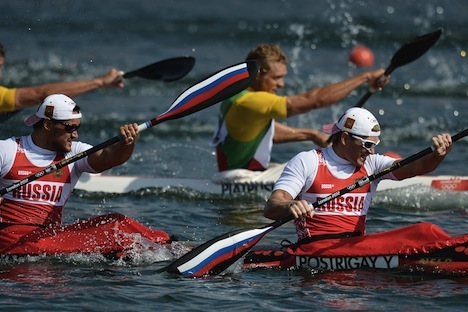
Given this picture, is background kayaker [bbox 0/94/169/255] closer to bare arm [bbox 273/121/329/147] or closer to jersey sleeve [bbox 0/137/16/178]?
jersey sleeve [bbox 0/137/16/178]

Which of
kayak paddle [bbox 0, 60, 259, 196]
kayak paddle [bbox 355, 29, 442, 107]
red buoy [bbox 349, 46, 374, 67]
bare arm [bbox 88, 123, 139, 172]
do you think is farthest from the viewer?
red buoy [bbox 349, 46, 374, 67]

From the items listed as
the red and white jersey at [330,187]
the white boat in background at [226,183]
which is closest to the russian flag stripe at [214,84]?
the red and white jersey at [330,187]

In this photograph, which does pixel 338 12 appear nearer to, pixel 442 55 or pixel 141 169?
pixel 442 55

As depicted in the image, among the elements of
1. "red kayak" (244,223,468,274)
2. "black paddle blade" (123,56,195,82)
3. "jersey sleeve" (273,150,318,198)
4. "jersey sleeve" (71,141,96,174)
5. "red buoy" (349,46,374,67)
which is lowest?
"red kayak" (244,223,468,274)

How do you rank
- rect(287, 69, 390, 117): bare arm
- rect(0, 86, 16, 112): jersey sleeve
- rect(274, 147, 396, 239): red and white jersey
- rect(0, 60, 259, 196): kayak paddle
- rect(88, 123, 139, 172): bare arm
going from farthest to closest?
rect(287, 69, 390, 117): bare arm → rect(0, 86, 16, 112): jersey sleeve → rect(0, 60, 259, 196): kayak paddle → rect(88, 123, 139, 172): bare arm → rect(274, 147, 396, 239): red and white jersey

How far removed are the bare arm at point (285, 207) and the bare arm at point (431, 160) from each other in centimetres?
101

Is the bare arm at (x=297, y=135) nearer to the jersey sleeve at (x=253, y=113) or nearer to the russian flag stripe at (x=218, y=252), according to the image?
the jersey sleeve at (x=253, y=113)

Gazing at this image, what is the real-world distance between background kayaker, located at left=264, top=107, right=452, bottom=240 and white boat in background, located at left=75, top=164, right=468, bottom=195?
11.6 feet

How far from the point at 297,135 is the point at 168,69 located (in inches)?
73.8

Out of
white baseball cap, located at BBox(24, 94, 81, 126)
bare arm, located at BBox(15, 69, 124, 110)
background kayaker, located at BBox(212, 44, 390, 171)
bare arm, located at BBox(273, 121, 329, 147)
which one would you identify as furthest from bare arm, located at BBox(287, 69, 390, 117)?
white baseball cap, located at BBox(24, 94, 81, 126)

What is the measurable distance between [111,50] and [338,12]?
684 cm

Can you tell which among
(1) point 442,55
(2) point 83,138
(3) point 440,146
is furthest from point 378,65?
(3) point 440,146

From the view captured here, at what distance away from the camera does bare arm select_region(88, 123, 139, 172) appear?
27.5ft

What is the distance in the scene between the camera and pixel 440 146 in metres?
8.12
